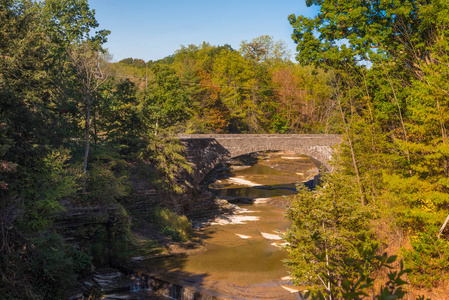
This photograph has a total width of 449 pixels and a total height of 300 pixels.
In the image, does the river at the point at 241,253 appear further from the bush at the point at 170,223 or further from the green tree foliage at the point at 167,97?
the green tree foliage at the point at 167,97

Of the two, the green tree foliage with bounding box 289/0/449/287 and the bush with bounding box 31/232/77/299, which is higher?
the green tree foliage with bounding box 289/0/449/287

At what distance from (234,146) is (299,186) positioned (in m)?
23.8

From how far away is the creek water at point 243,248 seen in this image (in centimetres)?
2292

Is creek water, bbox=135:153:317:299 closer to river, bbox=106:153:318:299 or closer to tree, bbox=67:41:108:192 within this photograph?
river, bbox=106:153:318:299

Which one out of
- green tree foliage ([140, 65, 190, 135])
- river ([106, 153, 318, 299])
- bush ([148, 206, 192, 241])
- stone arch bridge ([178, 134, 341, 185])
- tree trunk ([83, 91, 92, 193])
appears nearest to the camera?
river ([106, 153, 318, 299])

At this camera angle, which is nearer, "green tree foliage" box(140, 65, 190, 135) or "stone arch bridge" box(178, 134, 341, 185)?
"green tree foliage" box(140, 65, 190, 135)

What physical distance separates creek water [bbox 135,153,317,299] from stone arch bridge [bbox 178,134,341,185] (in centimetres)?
584

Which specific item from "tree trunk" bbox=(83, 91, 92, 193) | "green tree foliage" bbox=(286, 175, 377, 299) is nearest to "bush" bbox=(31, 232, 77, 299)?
"tree trunk" bbox=(83, 91, 92, 193)

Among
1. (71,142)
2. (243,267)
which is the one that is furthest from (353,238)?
(71,142)

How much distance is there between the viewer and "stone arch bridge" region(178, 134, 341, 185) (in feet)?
127

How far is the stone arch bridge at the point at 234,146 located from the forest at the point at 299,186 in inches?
95.0

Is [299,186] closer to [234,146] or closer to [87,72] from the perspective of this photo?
Result: [87,72]

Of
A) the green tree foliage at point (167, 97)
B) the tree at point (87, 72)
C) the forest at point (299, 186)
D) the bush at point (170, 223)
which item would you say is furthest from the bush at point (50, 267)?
the green tree foliage at point (167, 97)

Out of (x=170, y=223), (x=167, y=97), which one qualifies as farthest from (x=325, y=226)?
(x=167, y=97)
